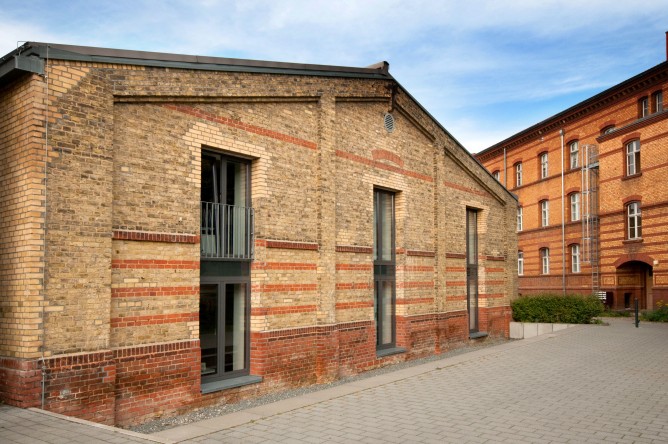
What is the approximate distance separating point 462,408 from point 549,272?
26575 millimetres

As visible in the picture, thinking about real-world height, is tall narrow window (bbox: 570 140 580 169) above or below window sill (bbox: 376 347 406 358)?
above

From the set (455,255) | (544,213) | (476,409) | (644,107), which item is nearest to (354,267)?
(476,409)

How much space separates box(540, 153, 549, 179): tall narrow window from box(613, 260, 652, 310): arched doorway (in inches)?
328

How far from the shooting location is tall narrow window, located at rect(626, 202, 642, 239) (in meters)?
25.7

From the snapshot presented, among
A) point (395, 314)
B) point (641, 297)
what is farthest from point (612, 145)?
point (395, 314)

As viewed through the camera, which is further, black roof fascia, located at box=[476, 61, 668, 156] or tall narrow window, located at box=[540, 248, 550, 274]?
tall narrow window, located at box=[540, 248, 550, 274]

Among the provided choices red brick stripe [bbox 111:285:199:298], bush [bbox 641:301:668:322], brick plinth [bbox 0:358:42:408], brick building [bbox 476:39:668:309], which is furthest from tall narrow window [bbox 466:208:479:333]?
brick plinth [bbox 0:358:42:408]

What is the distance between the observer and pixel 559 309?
20234 millimetres

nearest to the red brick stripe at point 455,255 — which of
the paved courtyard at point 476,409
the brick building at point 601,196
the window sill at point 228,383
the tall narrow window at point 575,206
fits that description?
the paved courtyard at point 476,409

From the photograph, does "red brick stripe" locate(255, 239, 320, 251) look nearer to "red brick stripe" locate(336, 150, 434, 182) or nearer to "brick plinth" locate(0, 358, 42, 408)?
"red brick stripe" locate(336, 150, 434, 182)

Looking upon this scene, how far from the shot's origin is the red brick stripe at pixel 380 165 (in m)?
12.0

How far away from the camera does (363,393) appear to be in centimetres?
938

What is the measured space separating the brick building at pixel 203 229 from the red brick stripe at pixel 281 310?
3 cm

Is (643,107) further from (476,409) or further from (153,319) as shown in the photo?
(153,319)
